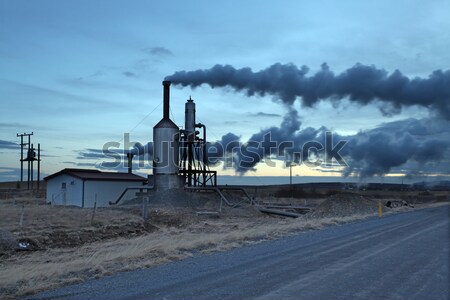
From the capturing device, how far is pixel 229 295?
29.2 feet

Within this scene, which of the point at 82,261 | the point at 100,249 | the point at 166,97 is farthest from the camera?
the point at 166,97

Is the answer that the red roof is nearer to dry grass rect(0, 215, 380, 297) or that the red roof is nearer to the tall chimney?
the tall chimney

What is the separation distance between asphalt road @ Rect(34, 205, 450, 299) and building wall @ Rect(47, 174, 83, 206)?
34725mm

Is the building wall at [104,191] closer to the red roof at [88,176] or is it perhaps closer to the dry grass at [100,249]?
the red roof at [88,176]

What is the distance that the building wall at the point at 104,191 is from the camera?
4788cm

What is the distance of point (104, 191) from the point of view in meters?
50.3

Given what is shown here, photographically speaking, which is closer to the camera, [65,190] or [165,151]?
[65,190]

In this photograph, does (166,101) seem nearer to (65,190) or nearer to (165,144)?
(165,144)

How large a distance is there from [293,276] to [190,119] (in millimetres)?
43641

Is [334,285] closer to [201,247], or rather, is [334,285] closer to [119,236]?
[201,247]

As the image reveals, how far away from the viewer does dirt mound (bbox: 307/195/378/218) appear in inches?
1565

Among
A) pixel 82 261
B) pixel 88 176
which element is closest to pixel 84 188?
pixel 88 176

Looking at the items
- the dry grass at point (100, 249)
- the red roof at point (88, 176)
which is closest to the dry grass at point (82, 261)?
the dry grass at point (100, 249)

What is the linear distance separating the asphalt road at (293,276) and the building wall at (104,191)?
1340 inches
